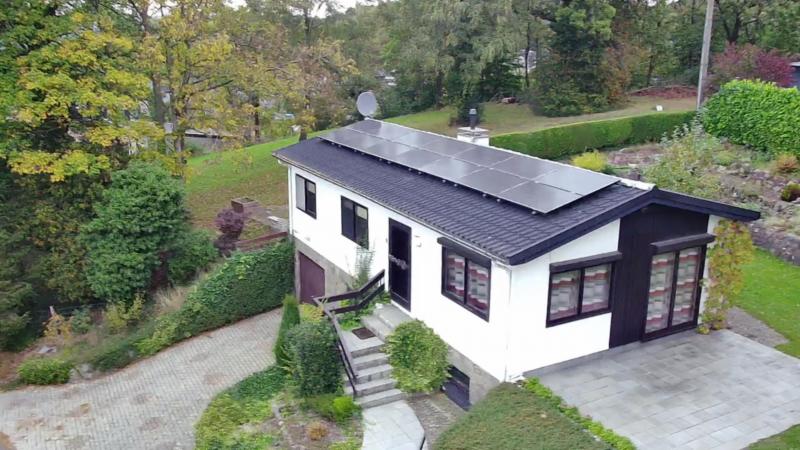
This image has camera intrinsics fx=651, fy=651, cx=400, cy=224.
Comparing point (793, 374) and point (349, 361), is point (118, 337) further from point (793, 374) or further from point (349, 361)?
point (793, 374)

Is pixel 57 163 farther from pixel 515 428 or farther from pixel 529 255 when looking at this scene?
pixel 515 428

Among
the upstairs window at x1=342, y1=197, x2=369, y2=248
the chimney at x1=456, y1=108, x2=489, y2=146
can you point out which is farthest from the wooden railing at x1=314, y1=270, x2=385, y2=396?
the chimney at x1=456, y1=108, x2=489, y2=146

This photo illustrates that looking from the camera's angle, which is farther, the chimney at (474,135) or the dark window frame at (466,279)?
the chimney at (474,135)

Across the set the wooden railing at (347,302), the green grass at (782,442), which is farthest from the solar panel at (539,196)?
the green grass at (782,442)

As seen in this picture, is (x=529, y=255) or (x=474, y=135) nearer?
(x=529, y=255)

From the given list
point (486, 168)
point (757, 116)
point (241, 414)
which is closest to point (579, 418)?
point (486, 168)

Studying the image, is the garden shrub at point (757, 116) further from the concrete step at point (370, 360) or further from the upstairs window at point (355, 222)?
the concrete step at point (370, 360)
